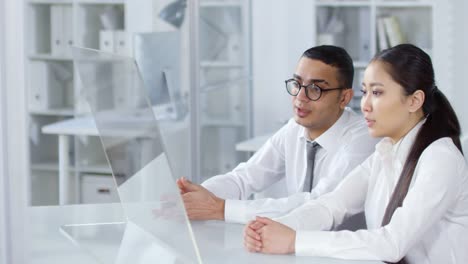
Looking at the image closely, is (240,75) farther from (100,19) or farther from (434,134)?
(434,134)

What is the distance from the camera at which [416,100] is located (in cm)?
202

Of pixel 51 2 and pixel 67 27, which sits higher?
pixel 51 2

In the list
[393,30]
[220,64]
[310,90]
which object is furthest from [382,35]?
[310,90]

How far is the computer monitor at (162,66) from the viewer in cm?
379

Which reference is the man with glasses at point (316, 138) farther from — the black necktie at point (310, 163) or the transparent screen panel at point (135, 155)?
the transparent screen panel at point (135, 155)

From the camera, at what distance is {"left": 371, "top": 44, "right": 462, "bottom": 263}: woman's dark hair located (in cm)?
197

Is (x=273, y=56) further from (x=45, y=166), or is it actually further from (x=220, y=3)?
(x=45, y=166)

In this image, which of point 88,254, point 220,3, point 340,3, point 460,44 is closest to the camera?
point 88,254

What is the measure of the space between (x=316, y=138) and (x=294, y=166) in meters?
0.15

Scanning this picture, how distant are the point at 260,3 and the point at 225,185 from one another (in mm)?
2892

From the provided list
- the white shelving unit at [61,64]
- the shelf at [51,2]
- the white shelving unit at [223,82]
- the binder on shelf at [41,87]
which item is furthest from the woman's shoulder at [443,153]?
the binder on shelf at [41,87]

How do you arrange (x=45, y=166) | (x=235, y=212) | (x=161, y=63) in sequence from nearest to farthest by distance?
(x=235, y=212) < (x=161, y=63) < (x=45, y=166)

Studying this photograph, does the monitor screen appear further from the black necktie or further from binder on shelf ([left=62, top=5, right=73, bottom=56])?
the black necktie

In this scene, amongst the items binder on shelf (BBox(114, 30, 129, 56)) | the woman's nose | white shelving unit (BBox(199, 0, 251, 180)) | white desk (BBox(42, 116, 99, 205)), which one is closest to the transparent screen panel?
the woman's nose
